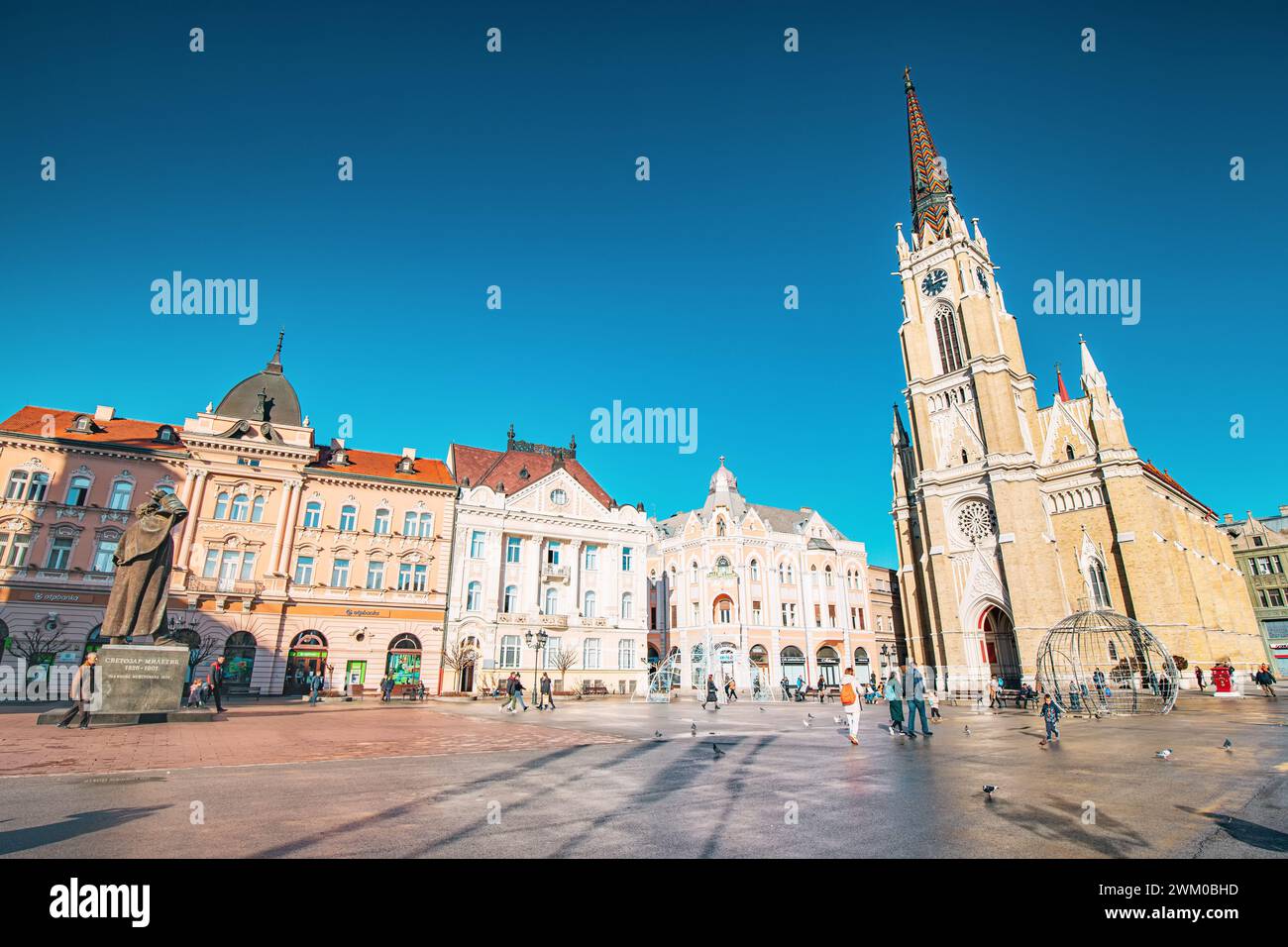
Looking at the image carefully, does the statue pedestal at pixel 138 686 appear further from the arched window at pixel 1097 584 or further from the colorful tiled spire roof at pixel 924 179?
the colorful tiled spire roof at pixel 924 179

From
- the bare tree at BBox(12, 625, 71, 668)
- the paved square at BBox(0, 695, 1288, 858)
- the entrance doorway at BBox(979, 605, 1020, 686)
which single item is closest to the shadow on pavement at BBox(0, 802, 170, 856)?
the paved square at BBox(0, 695, 1288, 858)

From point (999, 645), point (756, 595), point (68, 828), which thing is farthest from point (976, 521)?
point (68, 828)

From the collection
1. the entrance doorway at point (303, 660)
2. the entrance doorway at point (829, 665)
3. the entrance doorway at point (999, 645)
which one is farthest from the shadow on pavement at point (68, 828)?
the entrance doorway at point (829, 665)

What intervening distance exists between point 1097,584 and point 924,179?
1634 inches

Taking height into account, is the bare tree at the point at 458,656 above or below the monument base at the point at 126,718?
above

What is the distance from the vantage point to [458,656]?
38281 mm

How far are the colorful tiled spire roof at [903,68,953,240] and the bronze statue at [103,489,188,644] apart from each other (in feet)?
196

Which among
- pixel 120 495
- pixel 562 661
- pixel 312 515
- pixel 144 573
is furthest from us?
pixel 562 661

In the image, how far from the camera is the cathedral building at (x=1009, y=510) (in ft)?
137

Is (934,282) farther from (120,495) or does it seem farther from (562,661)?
(120,495)

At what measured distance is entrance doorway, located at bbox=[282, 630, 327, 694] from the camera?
34.4 m

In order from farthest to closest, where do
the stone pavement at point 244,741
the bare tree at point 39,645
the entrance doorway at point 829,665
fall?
the entrance doorway at point 829,665 < the bare tree at point 39,645 < the stone pavement at point 244,741

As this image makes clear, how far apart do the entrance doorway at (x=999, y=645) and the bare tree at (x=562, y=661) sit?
94.2ft
